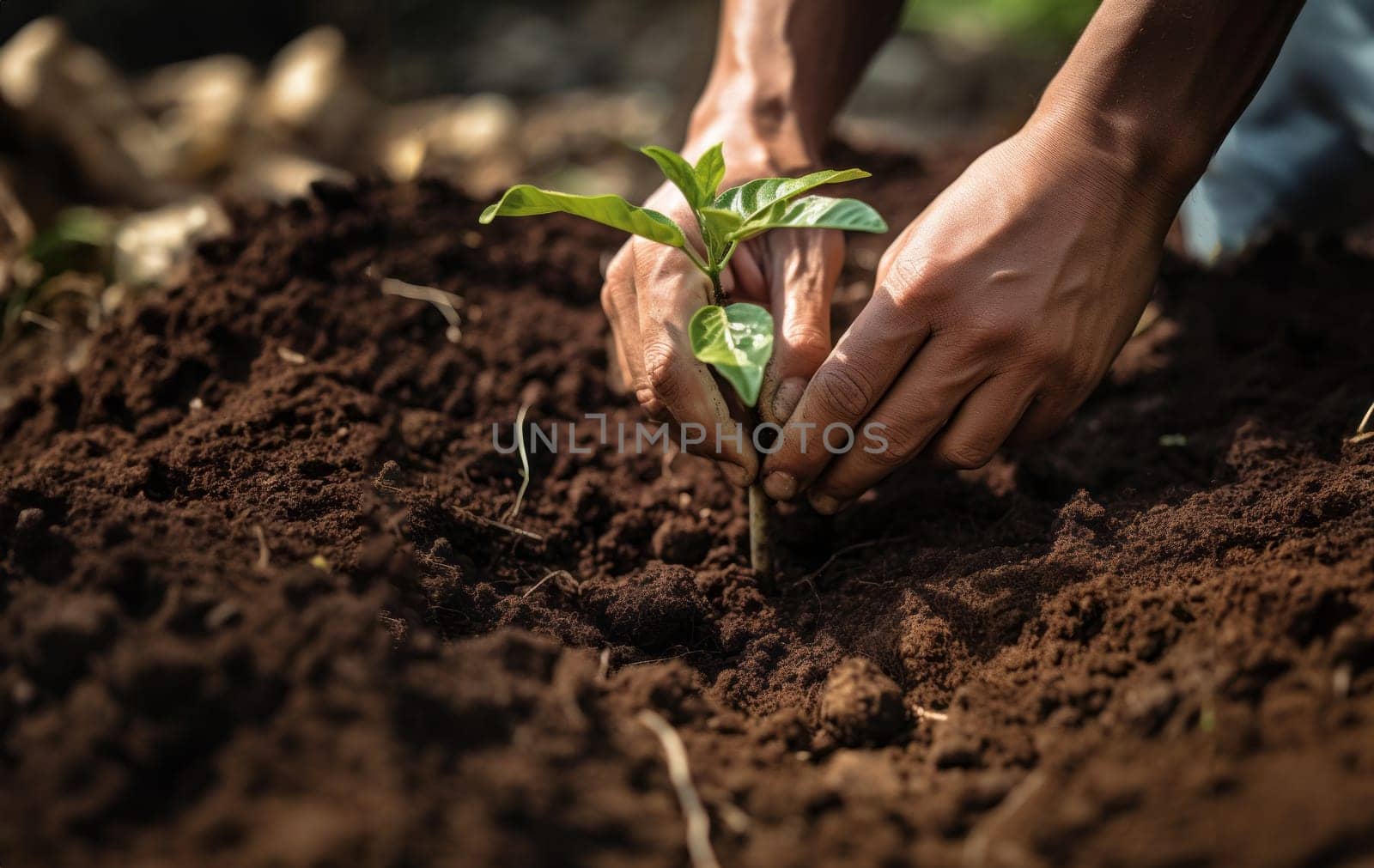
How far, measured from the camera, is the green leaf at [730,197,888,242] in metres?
1.43

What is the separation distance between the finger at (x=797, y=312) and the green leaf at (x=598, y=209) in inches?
10.4

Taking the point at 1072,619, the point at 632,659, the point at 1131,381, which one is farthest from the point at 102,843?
the point at 1131,381

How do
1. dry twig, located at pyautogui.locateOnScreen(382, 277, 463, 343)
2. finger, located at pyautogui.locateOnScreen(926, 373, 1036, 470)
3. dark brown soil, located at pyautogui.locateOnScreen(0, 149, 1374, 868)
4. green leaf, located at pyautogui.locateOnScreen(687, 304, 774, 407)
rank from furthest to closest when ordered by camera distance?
1. dry twig, located at pyautogui.locateOnScreen(382, 277, 463, 343)
2. finger, located at pyautogui.locateOnScreen(926, 373, 1036, 470)
3. green leaf, located at pyautogui.locateOnScreen(687, 304, 774, 407)
4. dark brown soil, located at pyautogui.locateOnScreen(0, 149, 1374, 868)

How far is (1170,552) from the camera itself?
160 centimetres

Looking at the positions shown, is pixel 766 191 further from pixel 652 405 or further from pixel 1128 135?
pixel 1128 135

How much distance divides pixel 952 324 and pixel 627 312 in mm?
616

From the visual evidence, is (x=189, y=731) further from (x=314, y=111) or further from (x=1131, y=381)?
(x=314, y=111)

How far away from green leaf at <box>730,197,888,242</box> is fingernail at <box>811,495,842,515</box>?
547 millimetres

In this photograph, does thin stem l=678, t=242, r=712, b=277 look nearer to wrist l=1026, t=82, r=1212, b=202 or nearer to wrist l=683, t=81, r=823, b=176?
wrist l=683, t=81, r=823, b=176

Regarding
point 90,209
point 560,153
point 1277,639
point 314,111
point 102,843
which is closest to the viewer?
point 102,843

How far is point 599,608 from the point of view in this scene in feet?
5.82

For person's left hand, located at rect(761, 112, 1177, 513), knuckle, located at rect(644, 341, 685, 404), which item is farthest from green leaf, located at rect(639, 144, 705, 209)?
person's left hand, located at rect(761, 112, 1177, 513)

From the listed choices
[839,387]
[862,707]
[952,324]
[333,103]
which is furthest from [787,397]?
[333,103]

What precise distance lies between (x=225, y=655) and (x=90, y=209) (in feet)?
9.26
